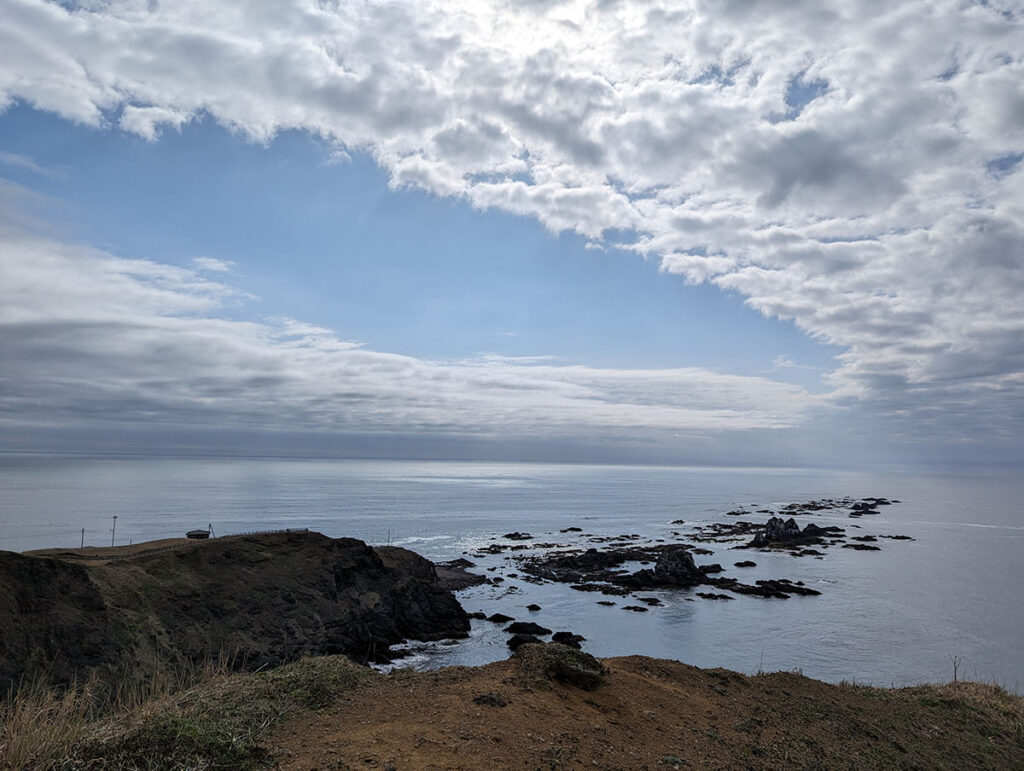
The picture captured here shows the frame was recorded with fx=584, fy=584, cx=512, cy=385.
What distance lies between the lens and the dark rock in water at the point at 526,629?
34.1 meters

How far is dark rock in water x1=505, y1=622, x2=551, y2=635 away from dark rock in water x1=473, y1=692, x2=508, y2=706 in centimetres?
2640

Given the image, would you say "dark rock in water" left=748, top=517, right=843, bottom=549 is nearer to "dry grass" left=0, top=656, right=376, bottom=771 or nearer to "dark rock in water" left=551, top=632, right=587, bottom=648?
"dark rock in water" left=551, top=632, right=587, bottom=648

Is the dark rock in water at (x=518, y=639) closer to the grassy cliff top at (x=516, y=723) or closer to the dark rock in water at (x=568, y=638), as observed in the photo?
the dark rock in water at (x=568, y=638)

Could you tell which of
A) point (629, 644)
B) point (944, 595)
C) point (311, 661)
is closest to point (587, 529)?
point (944, 595)

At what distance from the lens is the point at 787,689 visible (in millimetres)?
13000

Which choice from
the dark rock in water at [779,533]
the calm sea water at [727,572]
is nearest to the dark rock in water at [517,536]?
the calm sea water at [727,572]

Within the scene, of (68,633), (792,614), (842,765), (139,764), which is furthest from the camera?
(792,614)

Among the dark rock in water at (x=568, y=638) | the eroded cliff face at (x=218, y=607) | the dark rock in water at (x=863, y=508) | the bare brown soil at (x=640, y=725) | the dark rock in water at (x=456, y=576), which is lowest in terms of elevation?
the dark rock in water at (x=863, y=508)

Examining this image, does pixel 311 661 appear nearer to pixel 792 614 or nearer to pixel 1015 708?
pixel 1015 708

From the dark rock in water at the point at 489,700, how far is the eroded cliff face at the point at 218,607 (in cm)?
794

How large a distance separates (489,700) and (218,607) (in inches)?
880

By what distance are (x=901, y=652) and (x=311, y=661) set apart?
34.6 meters

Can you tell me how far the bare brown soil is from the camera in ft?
24.8

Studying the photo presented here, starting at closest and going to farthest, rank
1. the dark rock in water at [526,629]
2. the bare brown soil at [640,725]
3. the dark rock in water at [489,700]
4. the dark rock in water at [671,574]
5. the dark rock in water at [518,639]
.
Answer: the bare brown soil at [640,725] → the dark rock in water at [489,700] → the dark rock in water at [518,639] → the dark rock in water at [526,629] → the dark rock in water at [671,574]
